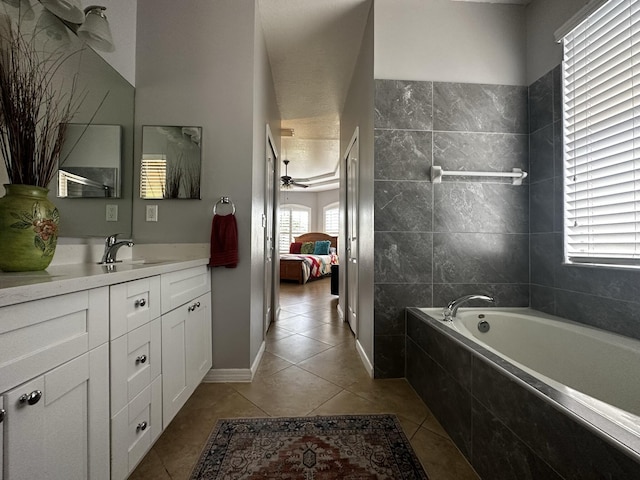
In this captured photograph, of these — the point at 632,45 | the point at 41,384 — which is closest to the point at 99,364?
the point at 41,384

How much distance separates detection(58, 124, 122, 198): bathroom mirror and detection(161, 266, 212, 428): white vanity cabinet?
0.67 metres

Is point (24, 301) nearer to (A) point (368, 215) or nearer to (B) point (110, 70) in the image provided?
(B) point (110, 70)

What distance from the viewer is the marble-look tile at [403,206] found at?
196 cm

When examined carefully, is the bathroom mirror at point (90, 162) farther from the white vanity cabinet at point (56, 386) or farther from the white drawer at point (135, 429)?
the white drawer at point (135, 429)

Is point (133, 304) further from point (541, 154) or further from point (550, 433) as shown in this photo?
point (541, 154)

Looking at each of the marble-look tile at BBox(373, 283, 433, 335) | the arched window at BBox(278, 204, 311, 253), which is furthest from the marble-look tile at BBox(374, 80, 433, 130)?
the arched window at BBox(278, 204, 311, 253)

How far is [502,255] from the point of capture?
6.59ft

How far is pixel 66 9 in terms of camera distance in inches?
49.3

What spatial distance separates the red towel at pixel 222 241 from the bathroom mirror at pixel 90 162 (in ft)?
2.05

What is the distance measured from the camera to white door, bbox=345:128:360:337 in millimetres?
2624

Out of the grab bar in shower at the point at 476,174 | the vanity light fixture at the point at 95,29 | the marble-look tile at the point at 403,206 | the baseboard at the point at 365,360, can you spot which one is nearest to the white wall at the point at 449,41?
the grab bar in shower at the point at 476,174

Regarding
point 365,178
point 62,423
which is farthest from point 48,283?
point 365,178

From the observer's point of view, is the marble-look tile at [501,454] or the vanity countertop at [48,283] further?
the marble-look tile at [501,454]

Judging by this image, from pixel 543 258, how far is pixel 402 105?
1.45 meters
